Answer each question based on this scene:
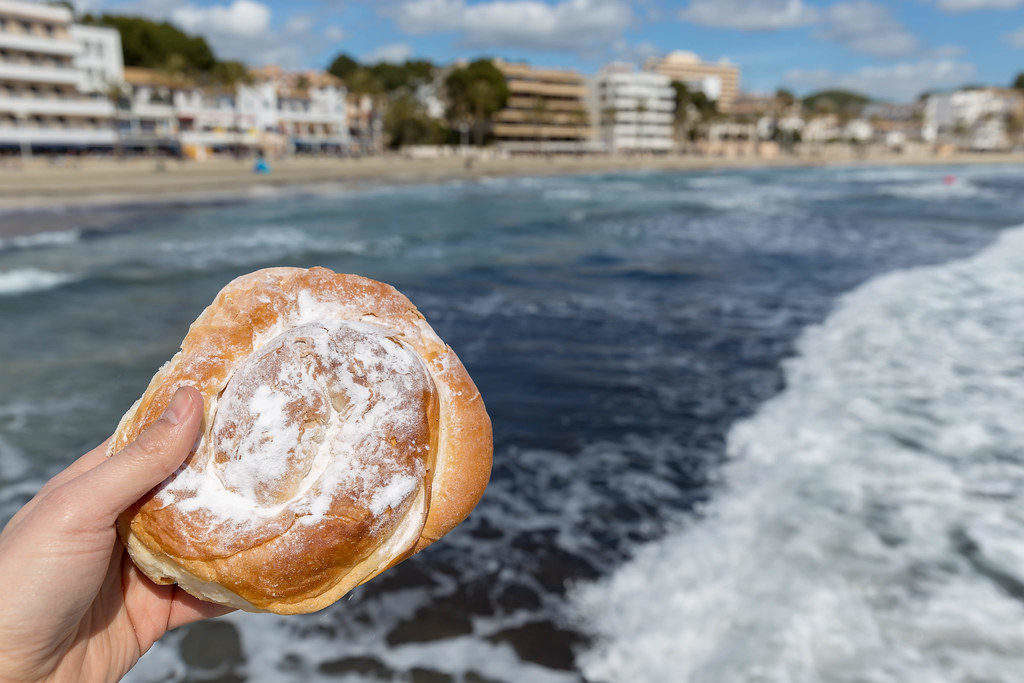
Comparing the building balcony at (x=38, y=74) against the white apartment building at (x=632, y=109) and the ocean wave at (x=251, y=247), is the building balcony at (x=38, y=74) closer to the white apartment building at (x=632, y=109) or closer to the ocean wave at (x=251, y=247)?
the ocean wave at (x=251, y=247)

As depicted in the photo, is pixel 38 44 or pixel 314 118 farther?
pixel 314 118

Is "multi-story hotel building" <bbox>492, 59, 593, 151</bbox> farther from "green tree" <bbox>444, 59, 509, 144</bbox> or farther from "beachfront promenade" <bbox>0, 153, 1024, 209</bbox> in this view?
"beachfront promenade" <bbox>0, 153, 1024, 209</bbox>

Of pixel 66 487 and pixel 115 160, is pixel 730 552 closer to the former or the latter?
pixel 66 487

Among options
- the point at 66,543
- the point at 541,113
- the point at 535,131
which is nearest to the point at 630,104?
the point at 535,131

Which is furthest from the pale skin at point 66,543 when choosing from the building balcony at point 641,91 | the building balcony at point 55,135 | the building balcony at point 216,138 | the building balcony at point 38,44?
the building balcony at point 641,91

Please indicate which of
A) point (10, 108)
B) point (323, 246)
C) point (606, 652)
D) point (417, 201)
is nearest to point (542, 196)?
point (417, 201)

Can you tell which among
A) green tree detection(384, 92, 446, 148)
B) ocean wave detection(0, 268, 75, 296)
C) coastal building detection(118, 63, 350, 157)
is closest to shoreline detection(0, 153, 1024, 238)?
green tree detection(384, 92, 446, 148)

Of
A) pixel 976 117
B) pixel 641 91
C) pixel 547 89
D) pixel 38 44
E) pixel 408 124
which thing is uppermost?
pixel 641 91

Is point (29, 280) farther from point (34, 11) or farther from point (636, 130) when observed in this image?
point (636, 130)
